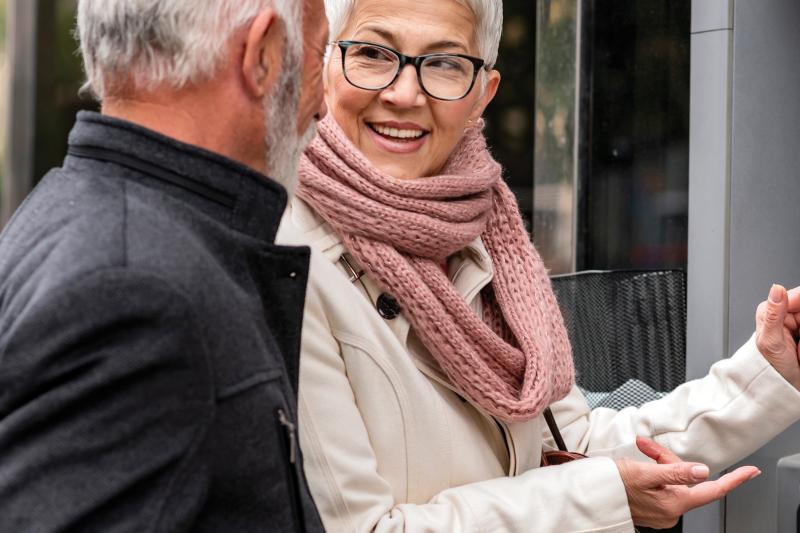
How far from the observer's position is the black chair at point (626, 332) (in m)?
2.43

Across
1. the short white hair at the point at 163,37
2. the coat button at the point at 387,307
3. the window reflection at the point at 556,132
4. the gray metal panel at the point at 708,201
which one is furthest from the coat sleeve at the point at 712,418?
the short white hair at the point at 163,37

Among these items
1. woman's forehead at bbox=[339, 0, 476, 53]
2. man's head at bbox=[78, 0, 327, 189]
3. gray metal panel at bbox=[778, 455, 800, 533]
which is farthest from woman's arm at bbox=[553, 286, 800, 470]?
man's head at bbox=[78, 0, 327, 189]

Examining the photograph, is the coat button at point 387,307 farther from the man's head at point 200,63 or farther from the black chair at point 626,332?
the black chair at point 626,332

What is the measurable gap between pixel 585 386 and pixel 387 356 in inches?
40.7

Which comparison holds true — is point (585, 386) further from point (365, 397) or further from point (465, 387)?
point (365, 397)

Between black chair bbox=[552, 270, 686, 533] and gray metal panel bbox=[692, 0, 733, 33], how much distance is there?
0.55 meters

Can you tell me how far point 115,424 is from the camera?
3.34ft

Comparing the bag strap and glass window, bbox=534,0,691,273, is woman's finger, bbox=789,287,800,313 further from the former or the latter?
the bag strap

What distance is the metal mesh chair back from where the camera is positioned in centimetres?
242

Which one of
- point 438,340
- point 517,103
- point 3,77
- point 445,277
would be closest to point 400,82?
point 445,277

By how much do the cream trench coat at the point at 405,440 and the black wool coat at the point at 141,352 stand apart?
37cm

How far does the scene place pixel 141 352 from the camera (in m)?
1.02

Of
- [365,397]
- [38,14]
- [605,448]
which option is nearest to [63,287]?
[365,397]

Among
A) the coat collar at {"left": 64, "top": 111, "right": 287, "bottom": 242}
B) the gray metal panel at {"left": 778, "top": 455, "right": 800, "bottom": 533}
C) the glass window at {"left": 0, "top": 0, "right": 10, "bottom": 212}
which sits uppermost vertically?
the glass window at {"left": 0, "top": 0, "right": 10, "bottom": 212}
